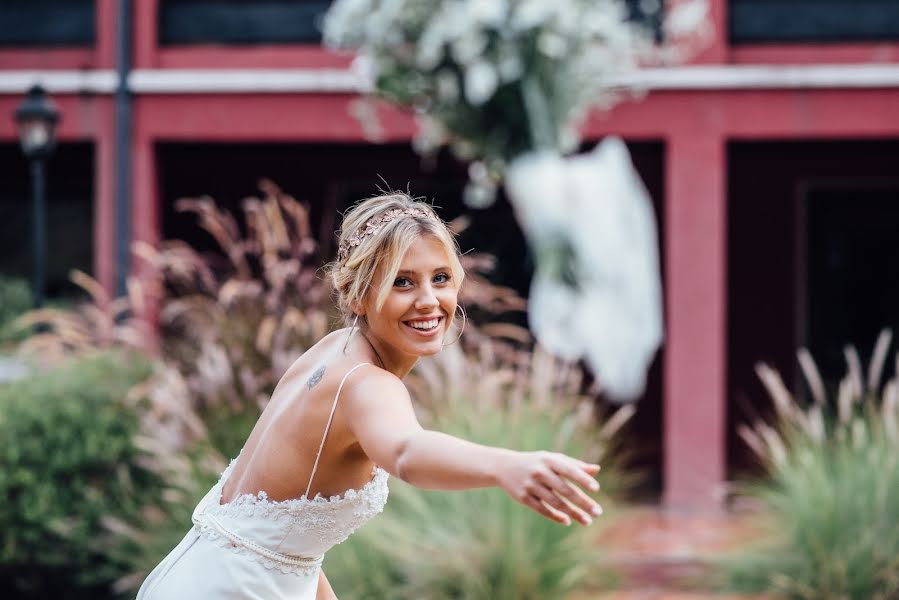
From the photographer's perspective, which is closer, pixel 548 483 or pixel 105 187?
pixel 548 483

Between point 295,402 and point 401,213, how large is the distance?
401mm

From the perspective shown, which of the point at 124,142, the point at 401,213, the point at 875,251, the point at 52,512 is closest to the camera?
the point at 401,213

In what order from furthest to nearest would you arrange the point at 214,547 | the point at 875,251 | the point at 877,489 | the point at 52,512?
1. the point at 875,251
2. the point at 52,512
3. the point at 877,489
4. the point at 214,547

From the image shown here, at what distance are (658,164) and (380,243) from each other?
→ 1028cm

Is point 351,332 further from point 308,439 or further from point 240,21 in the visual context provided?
point 240,21

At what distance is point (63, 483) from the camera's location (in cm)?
658

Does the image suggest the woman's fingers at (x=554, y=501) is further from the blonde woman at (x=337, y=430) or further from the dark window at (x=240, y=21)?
the dark window at (x=240, y=21)

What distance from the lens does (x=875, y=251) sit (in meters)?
11.8

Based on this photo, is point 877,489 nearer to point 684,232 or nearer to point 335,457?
point 335,457

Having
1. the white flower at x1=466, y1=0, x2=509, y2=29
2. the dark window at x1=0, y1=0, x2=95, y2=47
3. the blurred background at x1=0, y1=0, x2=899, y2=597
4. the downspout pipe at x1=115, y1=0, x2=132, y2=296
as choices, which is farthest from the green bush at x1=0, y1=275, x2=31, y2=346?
the white flower at x1=466, y1=0, x2=509, y2=29

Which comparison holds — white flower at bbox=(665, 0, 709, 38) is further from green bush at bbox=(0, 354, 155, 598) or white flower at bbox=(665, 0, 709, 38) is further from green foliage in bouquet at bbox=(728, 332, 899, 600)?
green bush at bbox=(0, 354, 155, 598)

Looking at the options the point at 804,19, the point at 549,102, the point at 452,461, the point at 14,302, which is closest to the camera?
the point at 452,461

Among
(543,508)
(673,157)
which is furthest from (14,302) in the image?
(543,508)

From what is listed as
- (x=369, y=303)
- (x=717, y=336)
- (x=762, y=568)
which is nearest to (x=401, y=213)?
(x=369, y=303)
